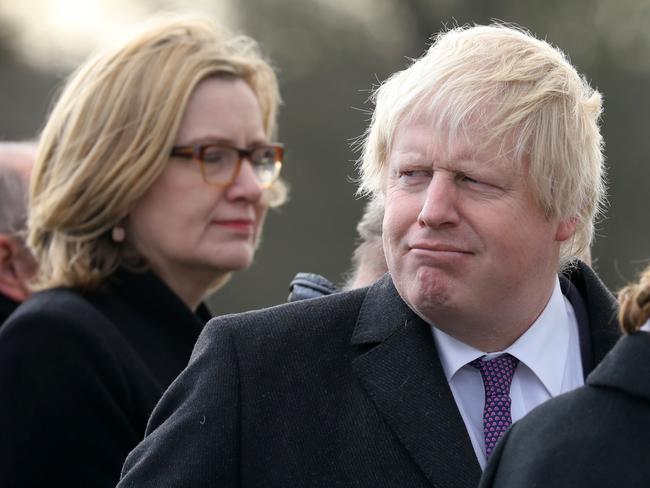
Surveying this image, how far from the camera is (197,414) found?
2854 mm

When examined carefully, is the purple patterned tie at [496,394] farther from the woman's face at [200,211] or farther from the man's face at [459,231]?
the woman's face at [200,211]

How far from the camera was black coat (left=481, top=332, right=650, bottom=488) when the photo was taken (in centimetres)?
222

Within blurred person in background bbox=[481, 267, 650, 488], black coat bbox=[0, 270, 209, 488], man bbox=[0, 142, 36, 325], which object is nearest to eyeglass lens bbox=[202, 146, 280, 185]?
black coat bbox=[0, 270, 209, 488]

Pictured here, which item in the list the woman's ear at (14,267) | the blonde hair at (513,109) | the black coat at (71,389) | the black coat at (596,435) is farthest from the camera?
the woman's ear at (14,267)

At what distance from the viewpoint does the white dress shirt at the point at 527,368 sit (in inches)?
117

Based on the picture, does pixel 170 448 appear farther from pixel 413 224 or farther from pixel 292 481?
pixel 413 224

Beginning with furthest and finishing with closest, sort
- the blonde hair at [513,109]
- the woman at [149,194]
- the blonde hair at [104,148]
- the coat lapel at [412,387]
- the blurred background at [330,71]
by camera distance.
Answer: the blurred background at [330,71] → the blonde hair at [104,148] → the woman at [149,194] → the blonde hair at [513,109] → the coat lapel at [412,387]

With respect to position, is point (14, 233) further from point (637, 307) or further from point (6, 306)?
point (637, 307)

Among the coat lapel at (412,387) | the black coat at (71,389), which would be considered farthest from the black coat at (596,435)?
the black coat at (71,389)

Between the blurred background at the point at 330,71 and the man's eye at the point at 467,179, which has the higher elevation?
the man's eye at the point at 467,179

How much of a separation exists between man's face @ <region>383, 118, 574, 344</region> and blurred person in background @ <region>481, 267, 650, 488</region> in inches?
21.7

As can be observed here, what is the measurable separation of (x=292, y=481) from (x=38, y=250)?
5.70 feet

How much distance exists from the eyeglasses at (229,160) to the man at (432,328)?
4.05 feet

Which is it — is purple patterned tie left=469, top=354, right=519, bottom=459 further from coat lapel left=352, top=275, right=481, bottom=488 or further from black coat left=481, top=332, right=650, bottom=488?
black coat left=481, top=332, right=650, bottom=488
